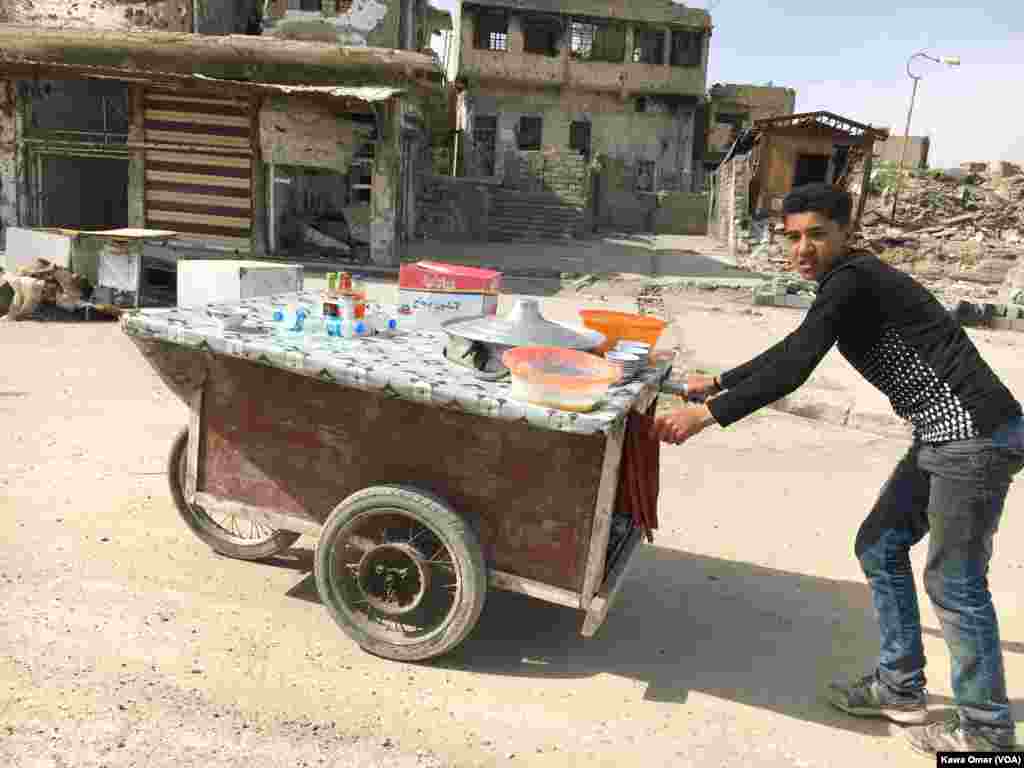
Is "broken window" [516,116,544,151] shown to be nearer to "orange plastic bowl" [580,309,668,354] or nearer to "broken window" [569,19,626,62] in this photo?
"broken window" [569,19,626,62]

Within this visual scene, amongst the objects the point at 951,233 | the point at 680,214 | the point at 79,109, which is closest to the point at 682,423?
the point at 79,109

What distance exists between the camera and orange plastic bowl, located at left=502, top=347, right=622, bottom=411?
236 centimetres

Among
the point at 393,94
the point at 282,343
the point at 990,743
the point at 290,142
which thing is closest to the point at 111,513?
the point at 282,343

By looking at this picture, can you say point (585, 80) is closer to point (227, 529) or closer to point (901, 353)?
point (227, 529)

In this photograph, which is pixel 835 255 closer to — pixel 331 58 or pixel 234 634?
pixel 234 634

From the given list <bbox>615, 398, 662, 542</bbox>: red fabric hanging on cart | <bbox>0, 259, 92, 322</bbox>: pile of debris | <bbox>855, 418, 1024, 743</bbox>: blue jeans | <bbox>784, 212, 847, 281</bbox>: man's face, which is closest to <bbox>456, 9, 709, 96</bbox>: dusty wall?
<bbox>0, 259, 92, 322</bbox>: pile of debris

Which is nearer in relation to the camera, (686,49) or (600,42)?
(600,42)

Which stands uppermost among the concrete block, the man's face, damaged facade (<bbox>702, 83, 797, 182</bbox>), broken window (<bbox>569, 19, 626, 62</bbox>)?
A: broken window (<bbox>569, 19, 626, 62</bbox>)

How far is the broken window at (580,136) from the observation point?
3184 centimetres

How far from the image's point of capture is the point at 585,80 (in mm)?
31156

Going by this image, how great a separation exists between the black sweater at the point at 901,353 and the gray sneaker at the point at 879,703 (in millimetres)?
931

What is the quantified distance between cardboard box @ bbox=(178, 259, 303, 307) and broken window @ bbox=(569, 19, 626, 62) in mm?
28722

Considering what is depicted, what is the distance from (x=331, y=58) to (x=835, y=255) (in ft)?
41.7

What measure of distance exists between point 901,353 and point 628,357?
909 millimetres
